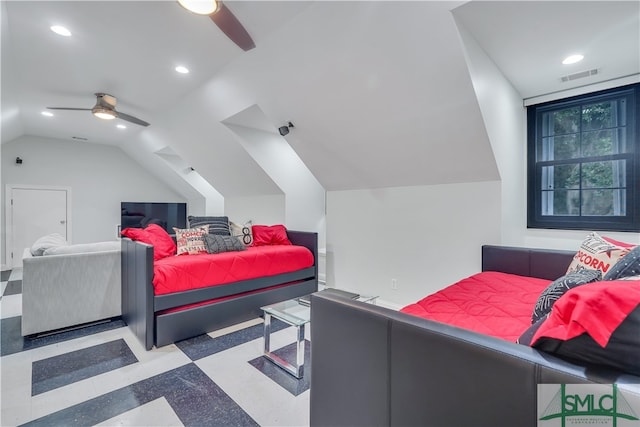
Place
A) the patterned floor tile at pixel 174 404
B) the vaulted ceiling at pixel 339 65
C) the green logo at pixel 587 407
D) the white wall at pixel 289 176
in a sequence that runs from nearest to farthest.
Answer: the green logo at pixel 587 407
the patterned floor tile at pixel 174 404
the vaulted ceiling at pixel 339 65
the white wall at pixel 289 176

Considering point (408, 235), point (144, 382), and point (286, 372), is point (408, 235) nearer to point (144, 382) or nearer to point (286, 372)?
point (286, 372)

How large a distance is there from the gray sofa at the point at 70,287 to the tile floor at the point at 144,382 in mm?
164

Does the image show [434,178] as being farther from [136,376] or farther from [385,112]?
[136,376]

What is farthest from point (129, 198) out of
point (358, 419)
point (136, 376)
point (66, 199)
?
point (358, 419)

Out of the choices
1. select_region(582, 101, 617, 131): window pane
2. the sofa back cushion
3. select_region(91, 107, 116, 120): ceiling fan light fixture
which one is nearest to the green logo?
select_region(582, 101, 617, 131): window pane

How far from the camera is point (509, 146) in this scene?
111 inches

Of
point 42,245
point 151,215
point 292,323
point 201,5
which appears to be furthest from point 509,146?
point 151,215

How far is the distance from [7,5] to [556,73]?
446 centimetres

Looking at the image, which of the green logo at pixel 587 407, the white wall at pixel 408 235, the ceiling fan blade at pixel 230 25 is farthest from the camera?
the white wall at pixel 408 235

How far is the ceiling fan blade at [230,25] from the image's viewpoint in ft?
6.19

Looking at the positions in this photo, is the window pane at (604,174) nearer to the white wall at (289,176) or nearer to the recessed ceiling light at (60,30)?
the white wall at (289,176)

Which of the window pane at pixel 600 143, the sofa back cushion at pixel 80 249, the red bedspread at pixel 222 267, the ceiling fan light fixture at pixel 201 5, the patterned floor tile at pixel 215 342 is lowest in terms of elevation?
the patterned floor tile at pixel 215 342

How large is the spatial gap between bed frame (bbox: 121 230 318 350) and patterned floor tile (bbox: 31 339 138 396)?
19 centimetres

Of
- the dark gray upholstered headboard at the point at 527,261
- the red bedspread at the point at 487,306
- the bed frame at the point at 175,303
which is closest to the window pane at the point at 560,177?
the dark gray upholstered headboard at the point at 527,261
